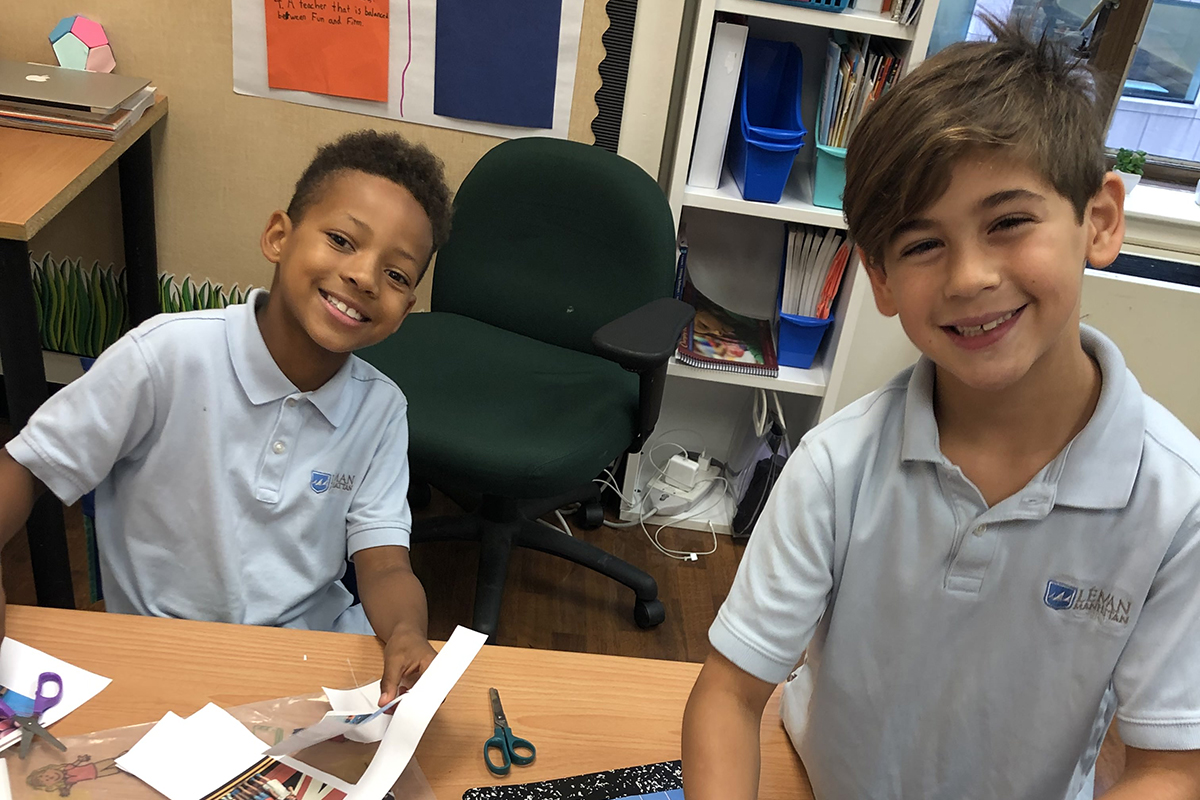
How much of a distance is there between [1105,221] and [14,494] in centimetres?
107

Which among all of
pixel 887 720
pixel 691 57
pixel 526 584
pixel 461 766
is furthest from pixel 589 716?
pixel 691 57

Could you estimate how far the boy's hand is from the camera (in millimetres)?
869

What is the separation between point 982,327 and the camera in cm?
78

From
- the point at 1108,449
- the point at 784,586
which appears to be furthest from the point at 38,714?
the point at 1108,449

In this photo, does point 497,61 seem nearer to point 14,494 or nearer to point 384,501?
point 384,501

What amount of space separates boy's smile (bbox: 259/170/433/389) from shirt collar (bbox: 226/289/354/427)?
0.02m

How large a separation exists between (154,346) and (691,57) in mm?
1326

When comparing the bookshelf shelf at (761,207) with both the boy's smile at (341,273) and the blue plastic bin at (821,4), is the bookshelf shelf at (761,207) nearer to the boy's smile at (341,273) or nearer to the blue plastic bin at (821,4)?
the blue plastic bin at (821,4)

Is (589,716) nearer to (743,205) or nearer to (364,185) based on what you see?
(364,185)

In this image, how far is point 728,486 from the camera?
260 cm

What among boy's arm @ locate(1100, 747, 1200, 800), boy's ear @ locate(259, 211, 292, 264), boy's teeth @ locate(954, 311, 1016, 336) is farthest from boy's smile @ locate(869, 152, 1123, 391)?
boy's ear @ locate(259, 211, 292, 264)

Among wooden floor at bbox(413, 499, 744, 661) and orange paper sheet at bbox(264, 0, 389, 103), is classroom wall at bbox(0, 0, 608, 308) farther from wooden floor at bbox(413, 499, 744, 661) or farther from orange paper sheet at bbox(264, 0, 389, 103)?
wooden floor at bbox(413, 499, 744, 661)

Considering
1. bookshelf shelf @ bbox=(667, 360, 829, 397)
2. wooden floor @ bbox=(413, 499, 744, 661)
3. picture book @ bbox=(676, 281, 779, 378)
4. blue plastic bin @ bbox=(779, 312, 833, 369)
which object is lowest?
wooden floor @ bbox=(413, 499, 744, 661)

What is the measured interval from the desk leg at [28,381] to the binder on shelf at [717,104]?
127 centimetres
